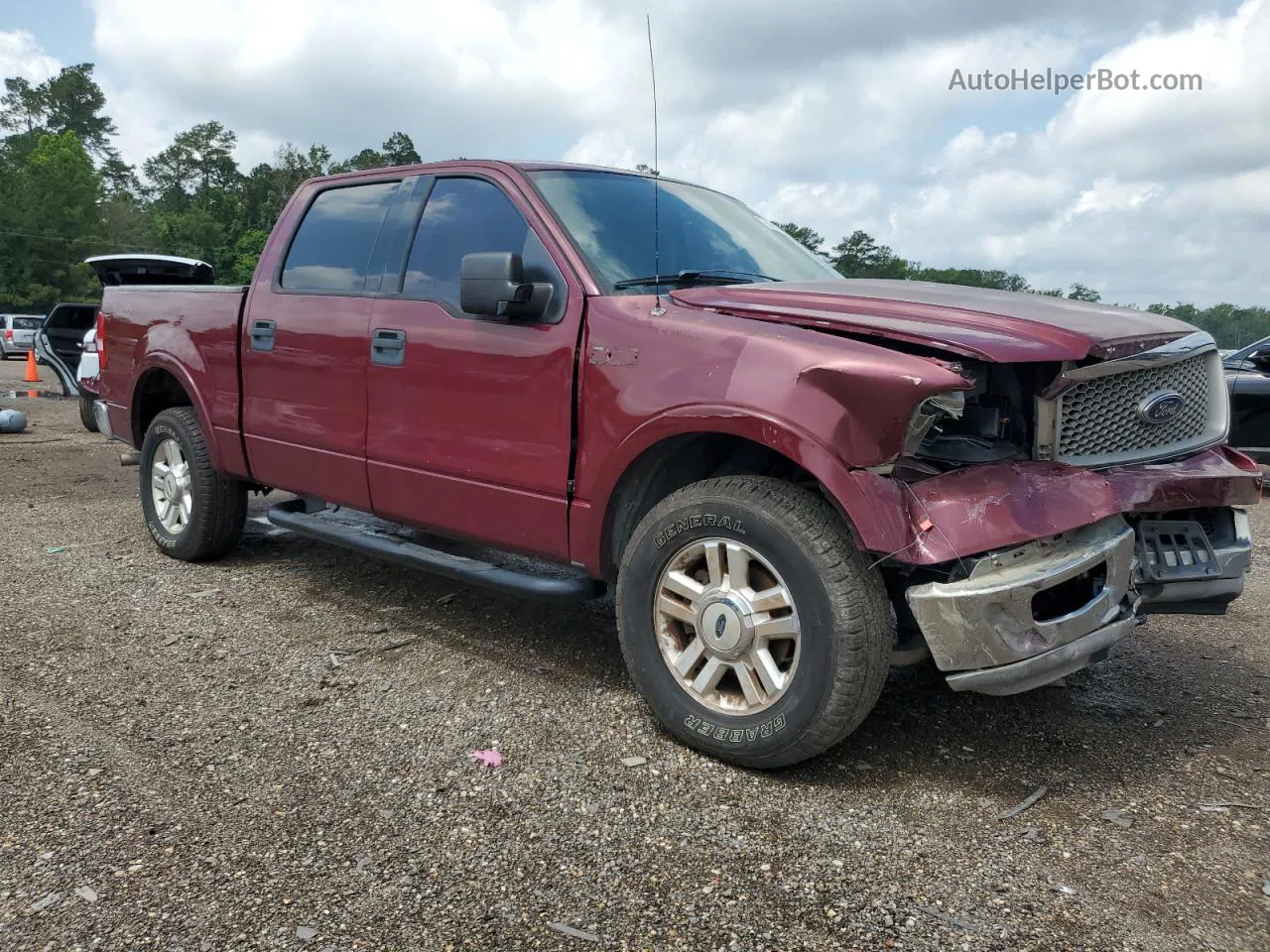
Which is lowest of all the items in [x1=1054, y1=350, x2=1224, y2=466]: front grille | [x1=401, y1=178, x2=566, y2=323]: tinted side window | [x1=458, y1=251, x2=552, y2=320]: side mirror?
[x1=1054, y1=350, x2=1224, y2=466]: front grille

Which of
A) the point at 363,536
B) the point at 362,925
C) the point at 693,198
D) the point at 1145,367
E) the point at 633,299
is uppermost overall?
the point at 693,198

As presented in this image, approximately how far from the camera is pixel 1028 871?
8.12 feet

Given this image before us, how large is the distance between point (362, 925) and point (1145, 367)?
262 centimetres

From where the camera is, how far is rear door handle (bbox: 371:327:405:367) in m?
3.93

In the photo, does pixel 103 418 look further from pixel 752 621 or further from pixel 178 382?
pixel 752 621

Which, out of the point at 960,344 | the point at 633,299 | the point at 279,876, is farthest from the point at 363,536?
the point at 960,344

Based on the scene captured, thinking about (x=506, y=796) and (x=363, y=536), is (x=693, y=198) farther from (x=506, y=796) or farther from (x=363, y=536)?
(x=506, y=796)

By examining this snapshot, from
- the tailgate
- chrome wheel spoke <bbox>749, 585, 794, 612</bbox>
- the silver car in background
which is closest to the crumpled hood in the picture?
chrome wheel spoke <bbox>749, 585, 794, 612</bbox>

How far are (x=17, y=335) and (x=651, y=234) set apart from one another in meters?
35.3

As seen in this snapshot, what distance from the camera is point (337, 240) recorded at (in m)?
4.50

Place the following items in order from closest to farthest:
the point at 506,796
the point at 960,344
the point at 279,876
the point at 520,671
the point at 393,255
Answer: the point at 279,876
the point at 960,344
the point at 506,796
the point at 520,671
the point at 393,255

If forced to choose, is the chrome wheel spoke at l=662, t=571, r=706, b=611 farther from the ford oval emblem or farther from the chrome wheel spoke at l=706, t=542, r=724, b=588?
the ford oval emblem

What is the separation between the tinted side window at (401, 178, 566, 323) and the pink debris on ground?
1632mm

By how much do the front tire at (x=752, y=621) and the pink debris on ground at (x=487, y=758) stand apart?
1.66 ft
